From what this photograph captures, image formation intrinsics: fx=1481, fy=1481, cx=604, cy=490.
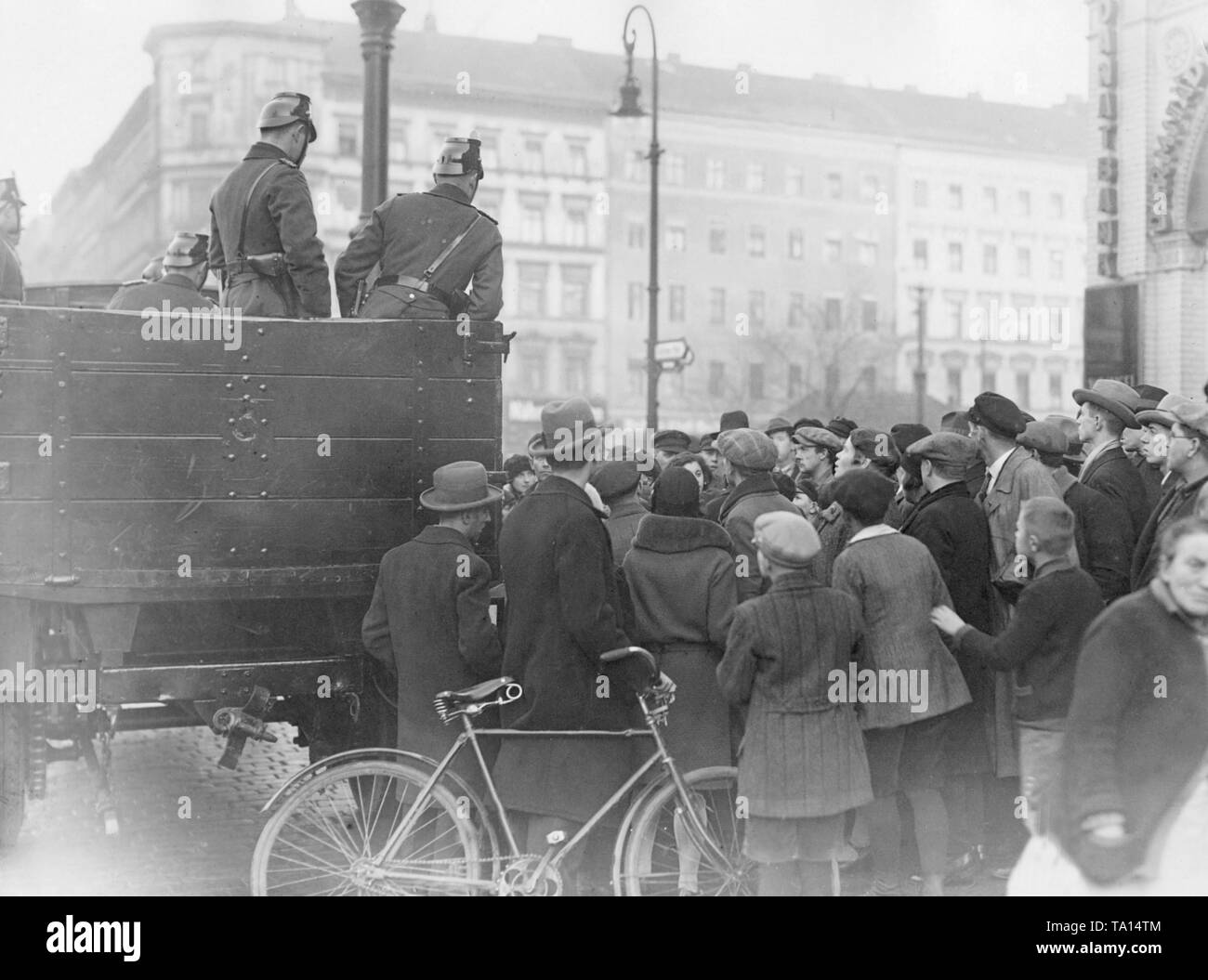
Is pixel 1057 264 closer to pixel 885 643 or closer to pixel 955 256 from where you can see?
pixel 955 256

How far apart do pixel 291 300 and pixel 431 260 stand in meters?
0.65

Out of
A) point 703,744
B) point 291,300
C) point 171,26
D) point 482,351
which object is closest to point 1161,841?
point 703,744

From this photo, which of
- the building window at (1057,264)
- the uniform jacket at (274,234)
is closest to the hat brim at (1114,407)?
the uniform jacket at (274,234)

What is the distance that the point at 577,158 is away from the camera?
56.1 meters

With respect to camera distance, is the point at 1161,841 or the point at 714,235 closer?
the point at 1161,841

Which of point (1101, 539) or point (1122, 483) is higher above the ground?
point (1122, 483)

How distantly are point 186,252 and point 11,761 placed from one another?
2.84 m

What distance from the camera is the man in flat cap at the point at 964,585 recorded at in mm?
6320

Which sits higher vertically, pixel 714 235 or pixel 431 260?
pixel 714 235

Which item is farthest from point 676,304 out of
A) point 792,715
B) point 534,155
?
point 792,715

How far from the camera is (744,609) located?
17.2 feet

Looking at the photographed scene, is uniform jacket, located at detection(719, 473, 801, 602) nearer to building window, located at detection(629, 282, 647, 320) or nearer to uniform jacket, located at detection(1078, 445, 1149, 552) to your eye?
uniform jacket, located at detection(1078, 445, 1149, 552)

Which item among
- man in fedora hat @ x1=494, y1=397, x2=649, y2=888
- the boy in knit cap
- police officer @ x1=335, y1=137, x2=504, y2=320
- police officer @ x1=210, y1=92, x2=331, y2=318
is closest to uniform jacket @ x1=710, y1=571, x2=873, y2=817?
the boy in knit cap

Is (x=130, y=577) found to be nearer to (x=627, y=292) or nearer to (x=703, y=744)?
(x=703, y=744)
